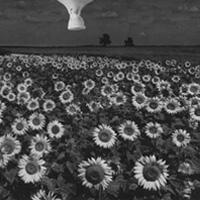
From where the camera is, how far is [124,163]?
4.71 m

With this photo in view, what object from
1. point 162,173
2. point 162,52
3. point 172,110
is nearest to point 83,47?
point 162,52

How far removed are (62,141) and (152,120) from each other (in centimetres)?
127

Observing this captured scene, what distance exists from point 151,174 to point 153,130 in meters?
1.72

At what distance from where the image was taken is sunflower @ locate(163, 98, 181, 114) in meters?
5.84

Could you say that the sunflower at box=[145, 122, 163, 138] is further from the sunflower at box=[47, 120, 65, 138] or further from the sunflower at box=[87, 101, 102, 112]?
the sunflower at box=[47, 120, 65, 138]

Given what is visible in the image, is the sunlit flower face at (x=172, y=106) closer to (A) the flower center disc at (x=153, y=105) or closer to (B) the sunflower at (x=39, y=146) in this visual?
(A) the flower center disc at (x=153, y=105)

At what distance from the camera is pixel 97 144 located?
14.6 ft

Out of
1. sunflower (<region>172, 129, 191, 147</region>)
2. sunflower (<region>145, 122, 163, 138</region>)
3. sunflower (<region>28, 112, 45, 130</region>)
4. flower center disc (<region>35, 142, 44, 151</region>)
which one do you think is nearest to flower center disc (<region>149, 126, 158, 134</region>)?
sunflower (<region>145, 122, 163, 138</region>)

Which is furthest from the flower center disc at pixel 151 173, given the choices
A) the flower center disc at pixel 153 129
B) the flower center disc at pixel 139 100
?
the flower center disc at pixel 139 100

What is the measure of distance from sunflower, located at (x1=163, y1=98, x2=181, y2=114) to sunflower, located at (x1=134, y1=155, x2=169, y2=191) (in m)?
2.33

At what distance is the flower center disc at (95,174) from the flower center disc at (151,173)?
32cm

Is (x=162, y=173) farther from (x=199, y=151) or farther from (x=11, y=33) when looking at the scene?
(x=11, y=33)

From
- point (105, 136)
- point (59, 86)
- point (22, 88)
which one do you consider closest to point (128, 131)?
point (105, 136)

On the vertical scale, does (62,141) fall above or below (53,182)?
above
